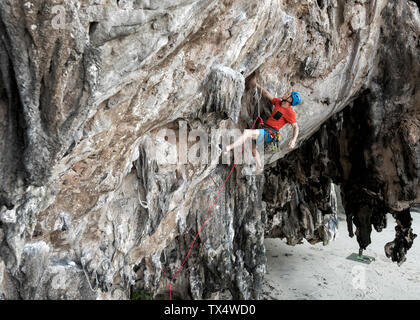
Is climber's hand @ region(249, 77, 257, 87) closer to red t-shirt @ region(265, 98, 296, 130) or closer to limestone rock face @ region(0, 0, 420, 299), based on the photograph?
limestone rock face @ region(0, 0, 420, 299)

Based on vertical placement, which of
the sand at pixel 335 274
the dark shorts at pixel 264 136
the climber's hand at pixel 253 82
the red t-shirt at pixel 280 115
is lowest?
the sand at pixel 335 274

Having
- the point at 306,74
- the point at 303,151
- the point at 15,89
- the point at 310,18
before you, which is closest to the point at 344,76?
the point at 306,74

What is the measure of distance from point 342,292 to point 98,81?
42.3 feet

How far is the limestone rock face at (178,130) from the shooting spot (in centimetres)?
300

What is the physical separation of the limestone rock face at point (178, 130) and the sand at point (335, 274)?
369 cm

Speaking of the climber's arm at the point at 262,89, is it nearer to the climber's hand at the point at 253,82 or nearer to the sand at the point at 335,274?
the climber's hand at the point at 253,82

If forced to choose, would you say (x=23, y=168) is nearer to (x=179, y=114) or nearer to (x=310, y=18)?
(x=179, y=114)

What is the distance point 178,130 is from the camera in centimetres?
565

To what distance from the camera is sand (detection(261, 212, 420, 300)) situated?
12.3 metres

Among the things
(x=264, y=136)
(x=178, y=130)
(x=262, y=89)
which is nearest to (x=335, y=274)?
(x=264, y=136)

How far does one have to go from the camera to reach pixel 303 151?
405 inches

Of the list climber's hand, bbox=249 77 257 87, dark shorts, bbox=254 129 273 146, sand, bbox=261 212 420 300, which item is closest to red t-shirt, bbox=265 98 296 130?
dark shorts, bbox=254 129 273 146

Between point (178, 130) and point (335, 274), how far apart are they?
1167cm

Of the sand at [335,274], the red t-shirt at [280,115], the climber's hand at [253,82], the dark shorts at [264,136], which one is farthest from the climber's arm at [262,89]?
the sand at [335,274]
